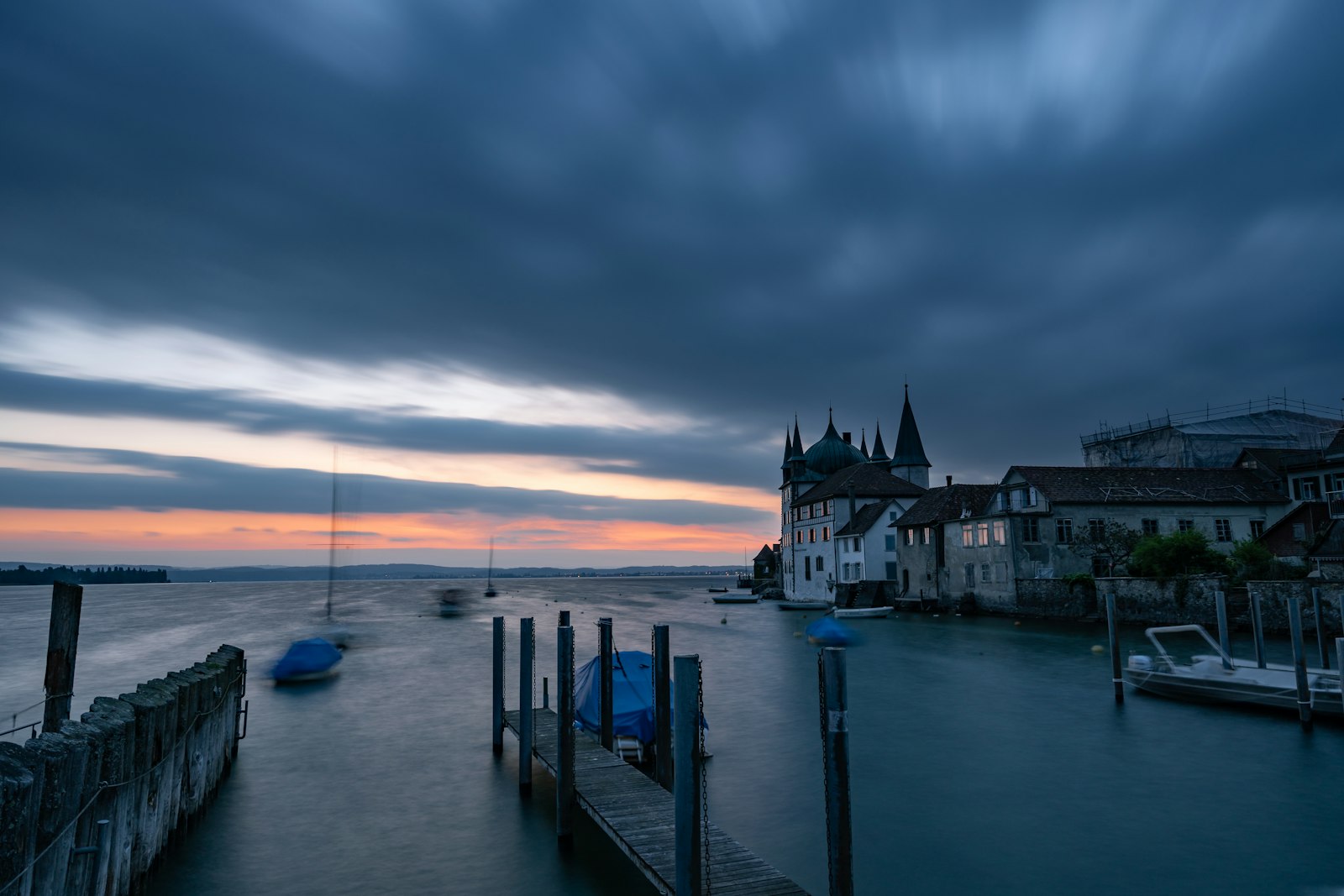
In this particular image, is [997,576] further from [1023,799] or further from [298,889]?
[298,889]

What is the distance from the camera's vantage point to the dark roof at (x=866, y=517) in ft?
257

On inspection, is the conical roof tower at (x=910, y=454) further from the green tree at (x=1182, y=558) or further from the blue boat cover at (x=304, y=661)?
the blue boat cover at (x=304, y=661)

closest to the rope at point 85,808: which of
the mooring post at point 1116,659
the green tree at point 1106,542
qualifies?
the mooring post at point 1116,659

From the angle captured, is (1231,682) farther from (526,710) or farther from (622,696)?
(526,710)

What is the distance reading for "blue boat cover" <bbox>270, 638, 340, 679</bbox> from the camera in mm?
35938

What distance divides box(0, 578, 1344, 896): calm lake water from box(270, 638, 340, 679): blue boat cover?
110cm

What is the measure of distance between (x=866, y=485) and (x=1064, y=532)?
26853 mm

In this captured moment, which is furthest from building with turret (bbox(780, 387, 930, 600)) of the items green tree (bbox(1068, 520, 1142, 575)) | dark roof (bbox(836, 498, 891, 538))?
green tree (bbox(1068, 520, 1142, 575))

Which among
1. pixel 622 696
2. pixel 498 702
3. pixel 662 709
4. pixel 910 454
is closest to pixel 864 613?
pixel 910 454

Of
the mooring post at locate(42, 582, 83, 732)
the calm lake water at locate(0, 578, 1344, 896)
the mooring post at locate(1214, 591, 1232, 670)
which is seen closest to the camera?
the calm lake water at locate(0, 578, 1344, 896)

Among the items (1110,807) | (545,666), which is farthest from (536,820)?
(545,666)

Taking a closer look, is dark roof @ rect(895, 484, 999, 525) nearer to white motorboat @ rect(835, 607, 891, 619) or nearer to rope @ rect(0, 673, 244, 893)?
white motorboat @ rect(835, 607, 891, 619)

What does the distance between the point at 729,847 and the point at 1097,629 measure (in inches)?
1938

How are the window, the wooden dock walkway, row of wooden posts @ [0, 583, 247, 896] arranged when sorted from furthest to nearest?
1. the window
2. the wooden dock walkway
3. row of wooden posts @ [0, 583, 247, 896]
